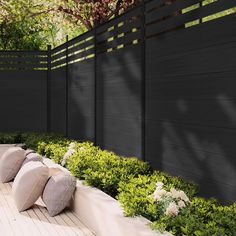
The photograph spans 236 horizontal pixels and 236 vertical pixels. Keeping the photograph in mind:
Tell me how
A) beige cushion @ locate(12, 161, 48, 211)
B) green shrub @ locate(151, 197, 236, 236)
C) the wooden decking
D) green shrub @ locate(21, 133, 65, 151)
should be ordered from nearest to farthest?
green shrub @ locate(151, 197, 236, 236), the wooden decking, beige cushion @ locate(12, 161, 48, 211), green shrub @ locate(21, 133, 65, 151)

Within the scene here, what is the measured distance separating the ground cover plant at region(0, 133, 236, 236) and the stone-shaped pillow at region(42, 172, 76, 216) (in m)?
0.17

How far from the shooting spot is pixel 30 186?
5.26 metres

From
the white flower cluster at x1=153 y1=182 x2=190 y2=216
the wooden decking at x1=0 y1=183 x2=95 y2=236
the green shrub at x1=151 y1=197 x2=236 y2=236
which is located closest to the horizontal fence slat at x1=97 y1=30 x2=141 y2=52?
the wooden decking at x1=0 y1=183 x2=95 y2=236

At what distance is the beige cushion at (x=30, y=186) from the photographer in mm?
5250

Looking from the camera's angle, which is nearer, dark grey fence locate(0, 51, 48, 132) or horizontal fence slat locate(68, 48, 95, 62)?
horizontal fence slat locate(68, 48, 95, 62)

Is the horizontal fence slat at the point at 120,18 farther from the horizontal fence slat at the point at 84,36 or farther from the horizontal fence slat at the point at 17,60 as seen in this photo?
the horizontal fence slat at the point at 17,60

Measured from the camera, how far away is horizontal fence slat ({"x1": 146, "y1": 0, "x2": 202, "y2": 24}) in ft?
13.8

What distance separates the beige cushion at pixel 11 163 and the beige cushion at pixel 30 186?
5.85 ft

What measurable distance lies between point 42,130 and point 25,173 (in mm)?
5423

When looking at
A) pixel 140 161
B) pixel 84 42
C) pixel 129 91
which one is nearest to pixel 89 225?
pixel 140 161

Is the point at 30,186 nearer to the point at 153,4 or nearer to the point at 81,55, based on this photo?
the point at 153,4

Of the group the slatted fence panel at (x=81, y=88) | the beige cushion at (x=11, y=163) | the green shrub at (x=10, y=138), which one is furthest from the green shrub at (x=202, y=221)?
the green shrub at (x=10, y=138)

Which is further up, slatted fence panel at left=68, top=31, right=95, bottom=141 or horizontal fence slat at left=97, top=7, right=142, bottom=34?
horizontal fence slat at left=97, top=7, right=142, bottom=34

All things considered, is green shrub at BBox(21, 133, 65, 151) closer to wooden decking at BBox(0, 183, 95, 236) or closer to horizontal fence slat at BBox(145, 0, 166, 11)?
wooden decking at BBox(0, 183, 95, 236)
